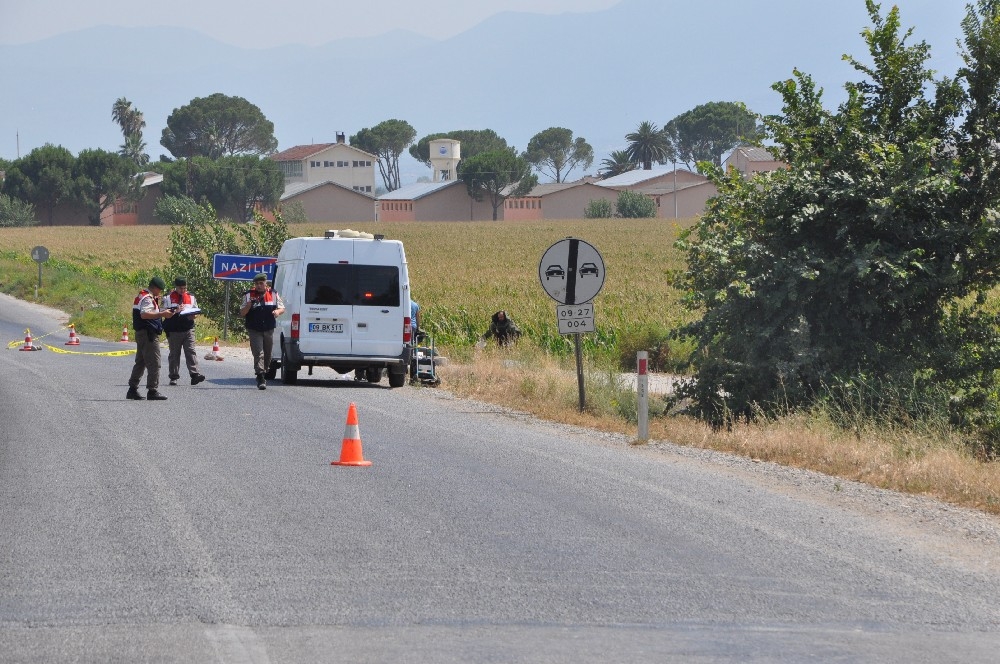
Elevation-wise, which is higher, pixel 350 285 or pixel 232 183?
pixel 232 183

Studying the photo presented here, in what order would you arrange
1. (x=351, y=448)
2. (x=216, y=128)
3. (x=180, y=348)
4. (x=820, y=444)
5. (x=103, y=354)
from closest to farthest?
1. (x=351, y=448)
2. (x=820, y=444)
3. (x=180, y=348)
4. (x=103, y=354)
5. (x=216, y=128)

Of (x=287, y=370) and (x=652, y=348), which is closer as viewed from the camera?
(x=287, y=370)

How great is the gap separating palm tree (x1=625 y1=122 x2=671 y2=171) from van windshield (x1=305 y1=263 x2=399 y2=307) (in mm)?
170636

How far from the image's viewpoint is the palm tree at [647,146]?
19100cm

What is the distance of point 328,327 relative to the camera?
74.3ft

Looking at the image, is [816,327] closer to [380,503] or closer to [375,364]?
[375,364]

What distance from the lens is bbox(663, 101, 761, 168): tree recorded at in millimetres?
190250

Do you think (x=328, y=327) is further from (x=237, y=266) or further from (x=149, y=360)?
(x=237, y=266)

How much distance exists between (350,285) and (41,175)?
358ft

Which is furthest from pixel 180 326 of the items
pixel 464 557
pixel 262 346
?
pixel 464 557

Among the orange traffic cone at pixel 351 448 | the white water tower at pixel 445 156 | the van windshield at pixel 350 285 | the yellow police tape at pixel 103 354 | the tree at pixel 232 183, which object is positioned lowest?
the yellow police tape at pixel 103 354

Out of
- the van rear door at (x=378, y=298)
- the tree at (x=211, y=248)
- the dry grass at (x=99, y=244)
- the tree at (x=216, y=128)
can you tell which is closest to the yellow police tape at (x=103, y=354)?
the tree at (x=211, y=248)

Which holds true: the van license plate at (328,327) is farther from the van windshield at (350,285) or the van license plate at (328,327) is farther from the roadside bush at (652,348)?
the roadside bush at (652,348)

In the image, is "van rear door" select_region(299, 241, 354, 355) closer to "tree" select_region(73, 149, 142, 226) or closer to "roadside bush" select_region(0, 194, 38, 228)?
"roadside bush" select_region(0, 194, 38, 228)
